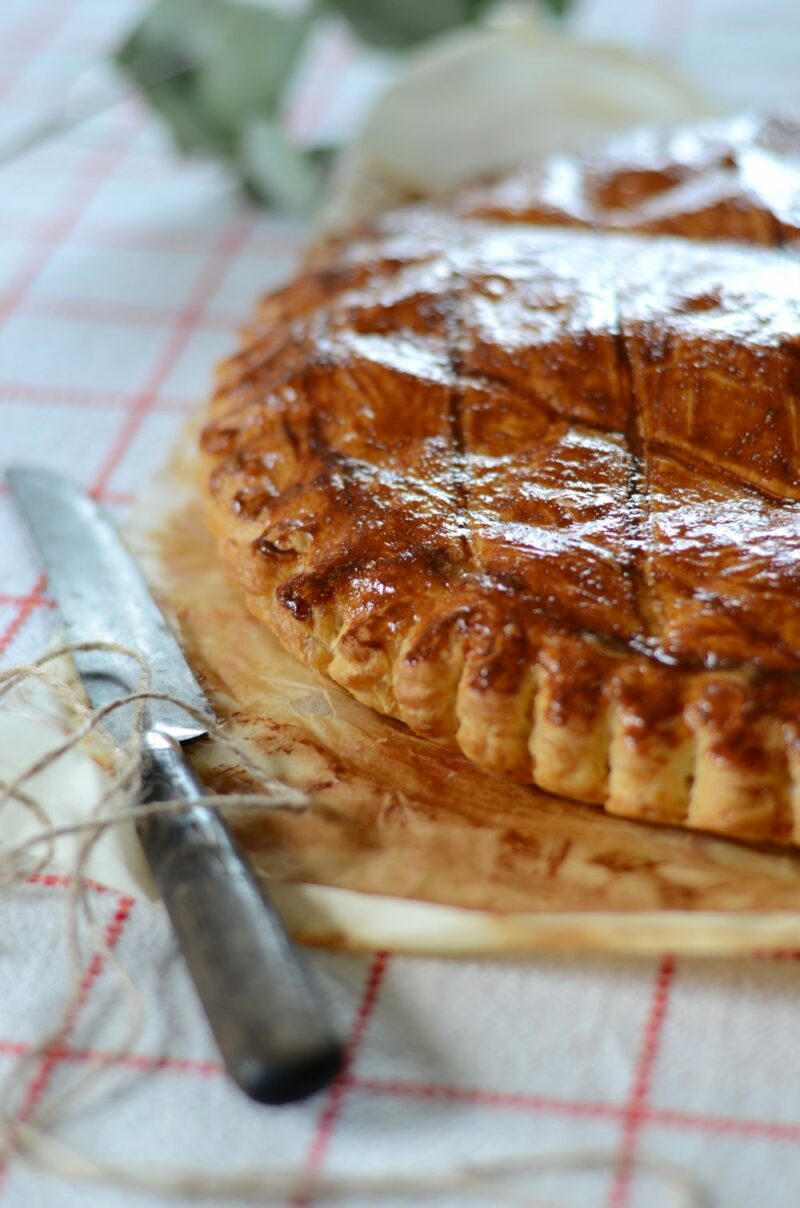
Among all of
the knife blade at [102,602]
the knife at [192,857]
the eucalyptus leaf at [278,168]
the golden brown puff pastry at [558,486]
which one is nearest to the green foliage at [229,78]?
the eucalyptus leaf at [278,168]

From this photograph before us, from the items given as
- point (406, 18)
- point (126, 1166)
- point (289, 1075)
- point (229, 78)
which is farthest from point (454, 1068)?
point (406, 18)

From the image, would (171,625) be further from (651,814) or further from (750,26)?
(750,26)

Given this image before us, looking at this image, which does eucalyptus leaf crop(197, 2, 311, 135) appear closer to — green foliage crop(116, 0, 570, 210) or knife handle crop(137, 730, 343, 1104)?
green foliage crop(116, 0, 570, 210)

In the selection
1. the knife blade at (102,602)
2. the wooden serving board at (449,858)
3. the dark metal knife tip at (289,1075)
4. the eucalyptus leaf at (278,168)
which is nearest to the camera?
the dark metal knife tip at (289,1075)

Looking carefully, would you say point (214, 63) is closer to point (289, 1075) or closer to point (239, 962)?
point (239, 962)

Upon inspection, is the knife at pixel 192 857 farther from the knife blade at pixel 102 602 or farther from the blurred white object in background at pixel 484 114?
the blurred white object in background at pixel 484 114

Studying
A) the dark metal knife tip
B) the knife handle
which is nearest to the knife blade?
the knife handle

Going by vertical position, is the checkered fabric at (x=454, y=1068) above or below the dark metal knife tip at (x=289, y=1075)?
below
